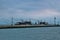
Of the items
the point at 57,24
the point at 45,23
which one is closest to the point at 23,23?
the point at 45,23

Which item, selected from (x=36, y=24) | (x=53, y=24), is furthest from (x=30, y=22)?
(x=53, y=24)

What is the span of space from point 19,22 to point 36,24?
9450 mm

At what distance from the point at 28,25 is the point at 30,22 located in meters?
6.60

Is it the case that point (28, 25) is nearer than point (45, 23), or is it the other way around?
point (28, 25)

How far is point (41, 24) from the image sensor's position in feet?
352

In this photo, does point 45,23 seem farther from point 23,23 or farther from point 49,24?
point 23,23

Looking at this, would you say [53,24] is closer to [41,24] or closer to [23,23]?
[41,24]

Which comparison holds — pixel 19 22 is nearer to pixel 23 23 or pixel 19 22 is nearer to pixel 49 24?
pixel 23 23

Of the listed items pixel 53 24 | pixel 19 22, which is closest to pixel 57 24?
pixel 53 24

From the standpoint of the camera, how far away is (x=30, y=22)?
108 metres

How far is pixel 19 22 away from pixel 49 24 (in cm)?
1581

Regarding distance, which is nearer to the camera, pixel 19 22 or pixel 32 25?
pixel 32 25

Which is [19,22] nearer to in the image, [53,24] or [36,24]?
[36,24]

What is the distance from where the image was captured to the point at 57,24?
370 ft
